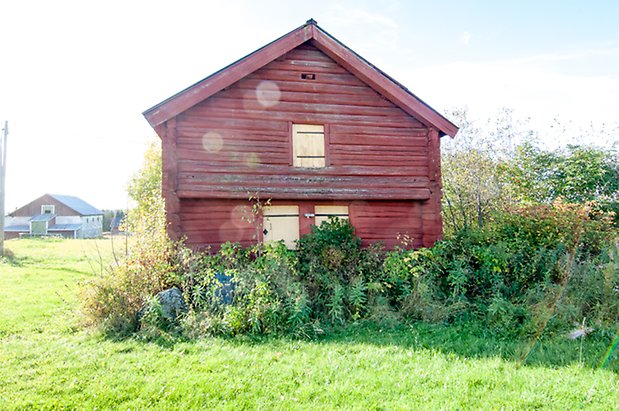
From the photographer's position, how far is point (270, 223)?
9.33 m

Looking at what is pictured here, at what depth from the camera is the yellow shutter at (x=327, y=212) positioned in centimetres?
955

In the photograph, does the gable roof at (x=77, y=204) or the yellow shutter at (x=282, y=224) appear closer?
the yellow shutter at (x=282, y=224)

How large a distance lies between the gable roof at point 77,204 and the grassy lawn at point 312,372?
51059 millimetres

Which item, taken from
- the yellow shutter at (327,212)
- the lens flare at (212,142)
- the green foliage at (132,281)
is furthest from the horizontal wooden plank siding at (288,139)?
the green foliage at (132,281)

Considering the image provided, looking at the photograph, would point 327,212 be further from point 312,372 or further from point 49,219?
point 49,219

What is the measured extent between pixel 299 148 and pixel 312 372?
21.3ft

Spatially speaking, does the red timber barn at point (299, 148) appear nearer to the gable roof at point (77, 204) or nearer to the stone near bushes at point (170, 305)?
the stone near bushes at point (170, 305)

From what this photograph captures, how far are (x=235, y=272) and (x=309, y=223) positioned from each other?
10.7ft

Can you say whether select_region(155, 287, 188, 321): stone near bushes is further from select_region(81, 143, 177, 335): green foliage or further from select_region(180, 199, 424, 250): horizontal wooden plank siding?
select_region(180, 199, 424, 250): horizontal wooden plank siding

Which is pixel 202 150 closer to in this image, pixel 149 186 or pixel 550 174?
pixel 550 174

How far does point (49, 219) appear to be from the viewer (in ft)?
150

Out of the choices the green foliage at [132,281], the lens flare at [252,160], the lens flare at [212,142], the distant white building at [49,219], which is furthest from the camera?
the distant white building at [49,219]

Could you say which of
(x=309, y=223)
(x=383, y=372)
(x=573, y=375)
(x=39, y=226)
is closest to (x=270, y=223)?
(x=309, y=223)

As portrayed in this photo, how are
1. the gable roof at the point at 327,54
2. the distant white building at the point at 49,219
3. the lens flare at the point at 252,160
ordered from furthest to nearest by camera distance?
the distant white building at the point at 49,219
the lens flare at the point at 252,160
the gable roof at the point at 327,54
